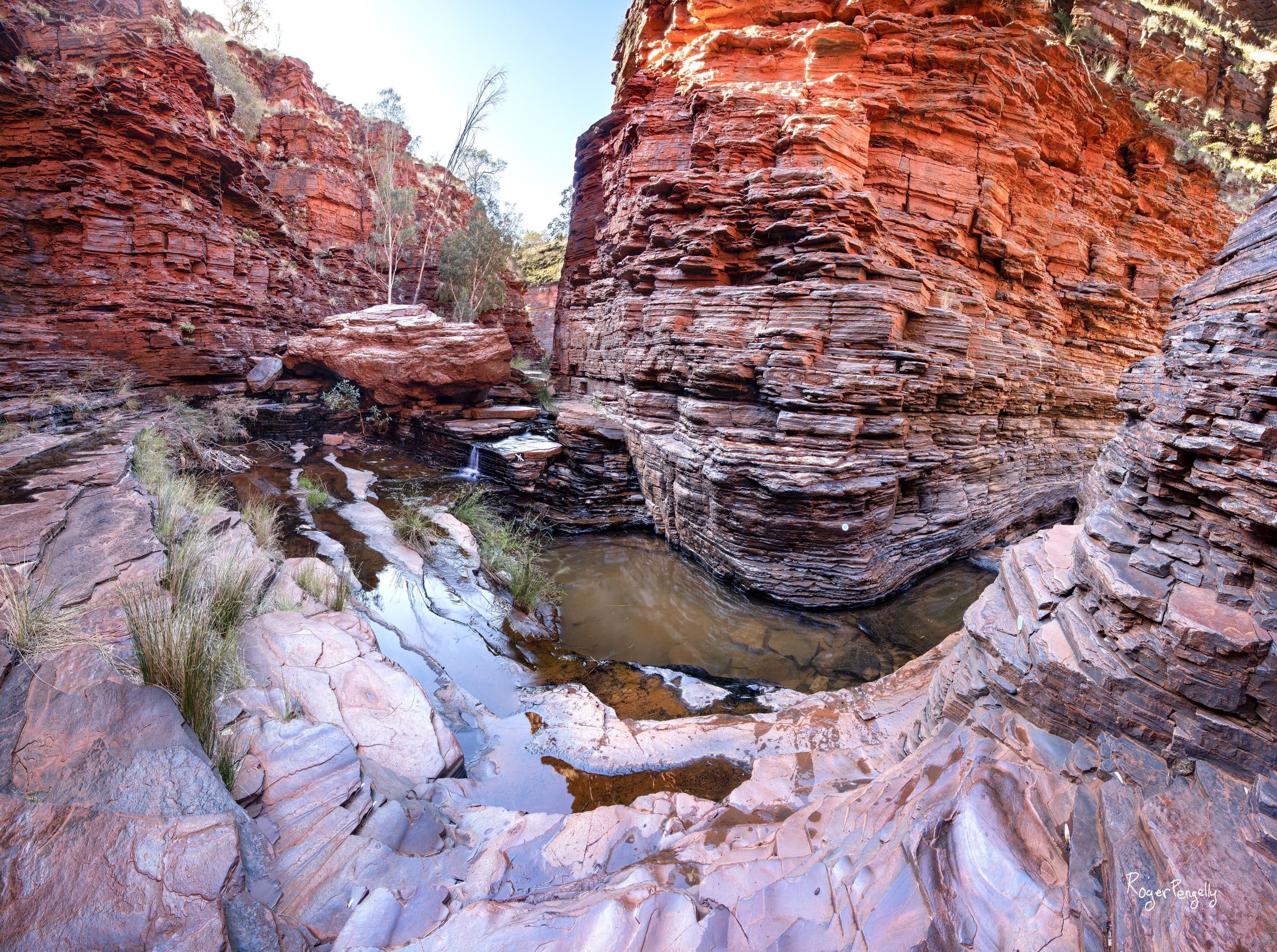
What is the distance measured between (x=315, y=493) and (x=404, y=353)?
5.00 meters

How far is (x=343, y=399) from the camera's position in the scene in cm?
1182

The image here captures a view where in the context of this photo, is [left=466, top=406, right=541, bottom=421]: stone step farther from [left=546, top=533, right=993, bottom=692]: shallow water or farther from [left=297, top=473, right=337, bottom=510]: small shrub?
[left=546, top=533, right=993, bottom=692]: shallow water

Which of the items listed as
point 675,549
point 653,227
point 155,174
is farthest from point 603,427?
point 155,174

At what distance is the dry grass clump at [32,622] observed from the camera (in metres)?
1.98

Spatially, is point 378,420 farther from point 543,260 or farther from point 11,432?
point 543,260

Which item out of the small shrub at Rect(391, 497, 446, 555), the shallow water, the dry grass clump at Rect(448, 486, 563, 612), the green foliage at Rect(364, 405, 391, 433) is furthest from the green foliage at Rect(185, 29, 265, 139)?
the shallow water

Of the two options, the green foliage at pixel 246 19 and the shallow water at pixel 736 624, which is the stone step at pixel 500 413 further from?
the green foliage at pixel 246 19

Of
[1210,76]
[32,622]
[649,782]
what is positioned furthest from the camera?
[1210,76]

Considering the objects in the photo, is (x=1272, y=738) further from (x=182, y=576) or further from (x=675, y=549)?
(x=675, y=549)

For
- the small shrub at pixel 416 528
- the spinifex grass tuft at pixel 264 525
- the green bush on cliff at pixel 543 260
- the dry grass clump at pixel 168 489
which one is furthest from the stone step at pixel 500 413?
the green bush on cliff at pixel 543 260

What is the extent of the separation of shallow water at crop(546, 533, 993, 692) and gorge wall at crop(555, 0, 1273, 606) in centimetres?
42

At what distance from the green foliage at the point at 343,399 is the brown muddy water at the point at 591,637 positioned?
108 inches

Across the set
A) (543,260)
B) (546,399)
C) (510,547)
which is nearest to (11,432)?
(510,547)

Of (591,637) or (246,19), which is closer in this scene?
(591,637)
